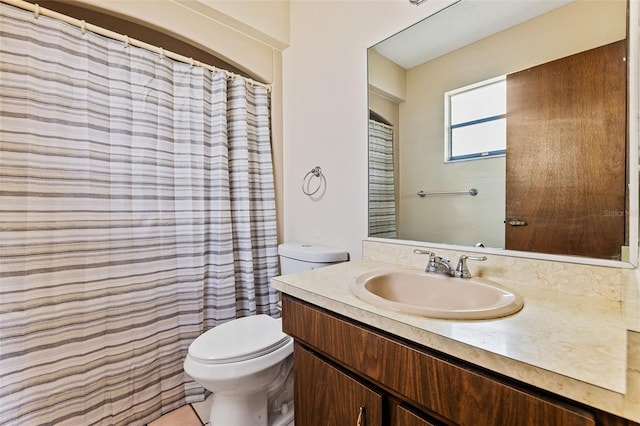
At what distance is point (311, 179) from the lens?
1813 mm

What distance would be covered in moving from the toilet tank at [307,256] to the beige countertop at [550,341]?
628 millimetres

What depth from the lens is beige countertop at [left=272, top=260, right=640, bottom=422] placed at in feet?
1.50

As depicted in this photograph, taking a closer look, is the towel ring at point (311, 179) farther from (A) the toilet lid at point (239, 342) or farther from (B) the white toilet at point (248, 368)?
(A) the toilet lid at point (239, 342)

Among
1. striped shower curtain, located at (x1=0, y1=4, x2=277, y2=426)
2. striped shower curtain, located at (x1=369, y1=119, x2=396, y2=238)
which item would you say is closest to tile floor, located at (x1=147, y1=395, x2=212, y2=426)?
striped shower curtain, located at (x1=0, y1=4, x2=277, y2=426)

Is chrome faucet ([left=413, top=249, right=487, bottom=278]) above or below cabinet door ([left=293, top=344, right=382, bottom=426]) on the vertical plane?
above

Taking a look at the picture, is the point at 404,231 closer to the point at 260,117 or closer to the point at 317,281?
the point at 317,281

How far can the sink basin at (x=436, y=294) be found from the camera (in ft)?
2.30

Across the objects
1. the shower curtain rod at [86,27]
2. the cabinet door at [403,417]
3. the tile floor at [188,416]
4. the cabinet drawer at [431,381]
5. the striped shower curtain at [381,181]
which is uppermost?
the shower curtain rod at [86,27]

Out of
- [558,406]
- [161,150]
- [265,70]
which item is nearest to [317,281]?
[558,406]

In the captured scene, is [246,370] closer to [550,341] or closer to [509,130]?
[550,341]

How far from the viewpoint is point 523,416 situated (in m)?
0.51

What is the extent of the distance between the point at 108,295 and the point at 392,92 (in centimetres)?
172

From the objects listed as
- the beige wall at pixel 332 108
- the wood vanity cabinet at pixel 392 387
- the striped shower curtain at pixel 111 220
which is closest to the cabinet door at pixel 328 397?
the wood vanity cabinet at pixel 392 387

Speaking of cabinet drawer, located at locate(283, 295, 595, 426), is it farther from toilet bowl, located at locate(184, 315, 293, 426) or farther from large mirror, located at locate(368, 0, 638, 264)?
large mirror, located at locate(368, 0, 638, 264)
